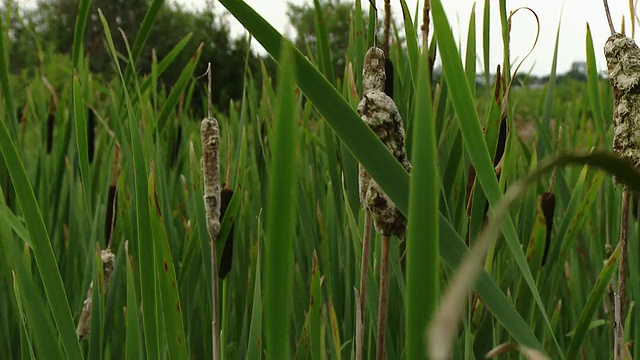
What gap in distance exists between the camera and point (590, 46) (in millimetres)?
854

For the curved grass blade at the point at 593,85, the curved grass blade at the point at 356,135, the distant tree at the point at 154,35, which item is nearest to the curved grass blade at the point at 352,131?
the curved grass blade at the point at 356,135

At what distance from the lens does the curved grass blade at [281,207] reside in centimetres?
20

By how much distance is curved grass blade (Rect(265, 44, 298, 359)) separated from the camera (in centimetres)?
20

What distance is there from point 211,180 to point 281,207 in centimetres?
31

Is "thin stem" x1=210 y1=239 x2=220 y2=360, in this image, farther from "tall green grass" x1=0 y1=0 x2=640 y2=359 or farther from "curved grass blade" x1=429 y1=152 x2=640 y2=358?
"curved grass blade" x1=429 y1=152 x2=640 y2=358

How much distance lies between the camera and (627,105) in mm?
437

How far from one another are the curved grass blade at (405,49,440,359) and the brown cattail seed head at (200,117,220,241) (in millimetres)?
301

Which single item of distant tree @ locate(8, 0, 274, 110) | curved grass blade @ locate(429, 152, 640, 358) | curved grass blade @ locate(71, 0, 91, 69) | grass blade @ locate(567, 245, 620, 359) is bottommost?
grass blade @ locate(567, 245, 620, 359)

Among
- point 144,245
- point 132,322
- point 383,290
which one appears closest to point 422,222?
point 383,290

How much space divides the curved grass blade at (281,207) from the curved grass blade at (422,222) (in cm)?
4

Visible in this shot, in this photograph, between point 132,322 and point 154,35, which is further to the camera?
point 154,35

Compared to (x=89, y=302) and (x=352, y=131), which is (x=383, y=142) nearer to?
(x=352, y=131)

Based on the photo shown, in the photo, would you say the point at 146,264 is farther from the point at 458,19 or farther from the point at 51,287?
the point at 458,19

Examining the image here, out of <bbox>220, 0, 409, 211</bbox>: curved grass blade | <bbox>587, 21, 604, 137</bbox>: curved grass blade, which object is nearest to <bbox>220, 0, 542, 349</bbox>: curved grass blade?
<bbox>220, 0, 409, 211</bbox>: curved grass blade
